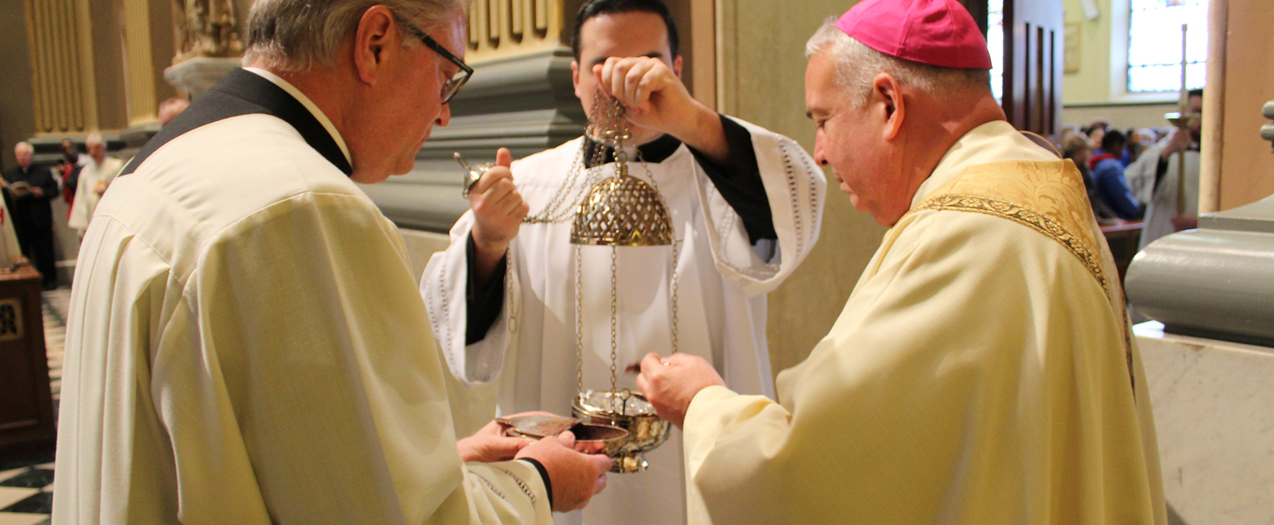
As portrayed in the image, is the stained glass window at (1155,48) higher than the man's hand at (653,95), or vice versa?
the stained glass window at (1155,48)

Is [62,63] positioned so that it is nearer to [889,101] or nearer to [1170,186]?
[1170,186]

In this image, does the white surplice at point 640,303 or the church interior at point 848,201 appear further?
the white surplice at point 640,303

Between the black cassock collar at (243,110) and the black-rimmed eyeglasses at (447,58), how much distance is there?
0.66 ft

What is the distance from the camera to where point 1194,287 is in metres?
1.74

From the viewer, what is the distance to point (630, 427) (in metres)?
1.80

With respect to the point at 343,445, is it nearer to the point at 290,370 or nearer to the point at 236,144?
the point at 290,370

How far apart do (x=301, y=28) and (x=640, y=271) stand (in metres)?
1.20

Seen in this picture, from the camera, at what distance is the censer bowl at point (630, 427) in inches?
69.3

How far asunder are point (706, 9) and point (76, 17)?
13.4 m

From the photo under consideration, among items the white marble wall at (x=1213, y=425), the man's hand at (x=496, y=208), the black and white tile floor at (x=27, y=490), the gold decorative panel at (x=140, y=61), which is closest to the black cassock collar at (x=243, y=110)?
the man's hand at (x=496, y=208)

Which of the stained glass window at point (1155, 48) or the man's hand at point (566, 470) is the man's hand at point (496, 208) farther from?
the stained glass window at point (1155, 48)

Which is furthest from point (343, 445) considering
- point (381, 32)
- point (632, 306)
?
point (632, 306)

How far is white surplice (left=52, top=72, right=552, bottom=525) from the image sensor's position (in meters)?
0.97

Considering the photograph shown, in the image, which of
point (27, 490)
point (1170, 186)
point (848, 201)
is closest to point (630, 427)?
point (848, 201)
